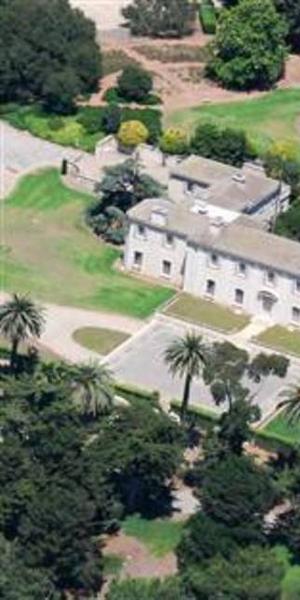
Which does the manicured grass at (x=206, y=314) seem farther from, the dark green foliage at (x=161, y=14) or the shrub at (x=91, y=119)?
the dark green foliage at (x=161, y=14)

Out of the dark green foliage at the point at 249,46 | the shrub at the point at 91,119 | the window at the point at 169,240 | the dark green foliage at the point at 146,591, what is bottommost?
the dark green foliage at the point at 146,591

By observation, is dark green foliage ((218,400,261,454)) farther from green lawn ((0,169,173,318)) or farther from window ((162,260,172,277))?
window ((162,260,172,277))

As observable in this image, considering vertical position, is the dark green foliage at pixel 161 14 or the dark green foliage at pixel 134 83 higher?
the dark green foliage at pixel 161 14

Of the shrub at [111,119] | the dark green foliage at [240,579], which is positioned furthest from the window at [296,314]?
the shrub at [111,119]

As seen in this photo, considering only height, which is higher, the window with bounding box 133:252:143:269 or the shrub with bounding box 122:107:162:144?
the shrub with bounding box 122:107:162:144

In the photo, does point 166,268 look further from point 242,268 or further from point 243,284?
point 242,268

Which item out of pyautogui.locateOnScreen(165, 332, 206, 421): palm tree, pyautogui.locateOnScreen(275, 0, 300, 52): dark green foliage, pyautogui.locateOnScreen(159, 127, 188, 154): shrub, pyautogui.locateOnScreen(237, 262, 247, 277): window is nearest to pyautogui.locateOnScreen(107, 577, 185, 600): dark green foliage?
pyautogui.locateOnScreen(165, 332, 206, 421): palm tree
